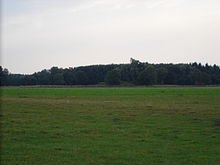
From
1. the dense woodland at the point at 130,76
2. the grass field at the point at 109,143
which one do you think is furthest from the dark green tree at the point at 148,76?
the grass field at the point at 109,143

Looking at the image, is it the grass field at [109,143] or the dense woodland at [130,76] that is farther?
the dense woodland at [130,76]

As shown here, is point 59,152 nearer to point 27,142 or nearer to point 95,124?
point 27,142

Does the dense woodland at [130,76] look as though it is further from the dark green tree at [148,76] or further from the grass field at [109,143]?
the grass field at [109,143]

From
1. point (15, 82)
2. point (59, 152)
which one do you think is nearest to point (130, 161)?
point (59, 152)

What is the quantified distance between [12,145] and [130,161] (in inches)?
216

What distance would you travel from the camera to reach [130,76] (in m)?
155

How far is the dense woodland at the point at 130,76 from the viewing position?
14650 centimetres

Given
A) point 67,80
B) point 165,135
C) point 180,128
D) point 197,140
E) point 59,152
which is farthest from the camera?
point 67,80

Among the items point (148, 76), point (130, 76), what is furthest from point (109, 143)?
point (130, 76)

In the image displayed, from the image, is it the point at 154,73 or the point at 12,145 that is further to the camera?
the point at 154,73

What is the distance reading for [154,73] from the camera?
140 m

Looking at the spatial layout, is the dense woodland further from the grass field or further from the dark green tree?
the grass field

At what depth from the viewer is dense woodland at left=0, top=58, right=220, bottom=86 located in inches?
5768

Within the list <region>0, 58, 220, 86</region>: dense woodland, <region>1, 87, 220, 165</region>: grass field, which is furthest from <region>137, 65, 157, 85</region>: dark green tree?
<region>1, 87, 220, 165</region>: grass field
